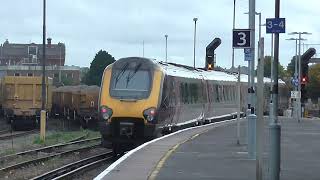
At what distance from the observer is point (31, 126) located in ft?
142

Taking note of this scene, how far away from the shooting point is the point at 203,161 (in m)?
15.9

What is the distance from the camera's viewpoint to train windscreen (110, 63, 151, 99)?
21.4 m

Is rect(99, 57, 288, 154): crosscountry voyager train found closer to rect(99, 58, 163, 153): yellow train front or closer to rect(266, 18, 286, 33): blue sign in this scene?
rect(99, 58, 163, 153): yellow train front

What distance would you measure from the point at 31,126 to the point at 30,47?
134 m

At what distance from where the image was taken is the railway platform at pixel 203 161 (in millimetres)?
13148

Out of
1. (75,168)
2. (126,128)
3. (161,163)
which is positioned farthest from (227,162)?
(126,128)

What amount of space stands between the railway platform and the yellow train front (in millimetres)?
821

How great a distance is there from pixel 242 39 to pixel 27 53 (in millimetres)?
173695

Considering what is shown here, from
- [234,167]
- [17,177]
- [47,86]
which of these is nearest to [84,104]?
[47,86]

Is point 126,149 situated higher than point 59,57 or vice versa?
point 59,57

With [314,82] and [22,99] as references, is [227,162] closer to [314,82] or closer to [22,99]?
[22,99]

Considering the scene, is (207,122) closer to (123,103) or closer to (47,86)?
(47,86)

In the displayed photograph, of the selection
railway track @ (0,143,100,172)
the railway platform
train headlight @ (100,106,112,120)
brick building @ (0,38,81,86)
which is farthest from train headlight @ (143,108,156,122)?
brick building @ (0,38,81,86)

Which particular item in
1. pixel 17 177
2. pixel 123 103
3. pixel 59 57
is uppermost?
pixel 59 57
